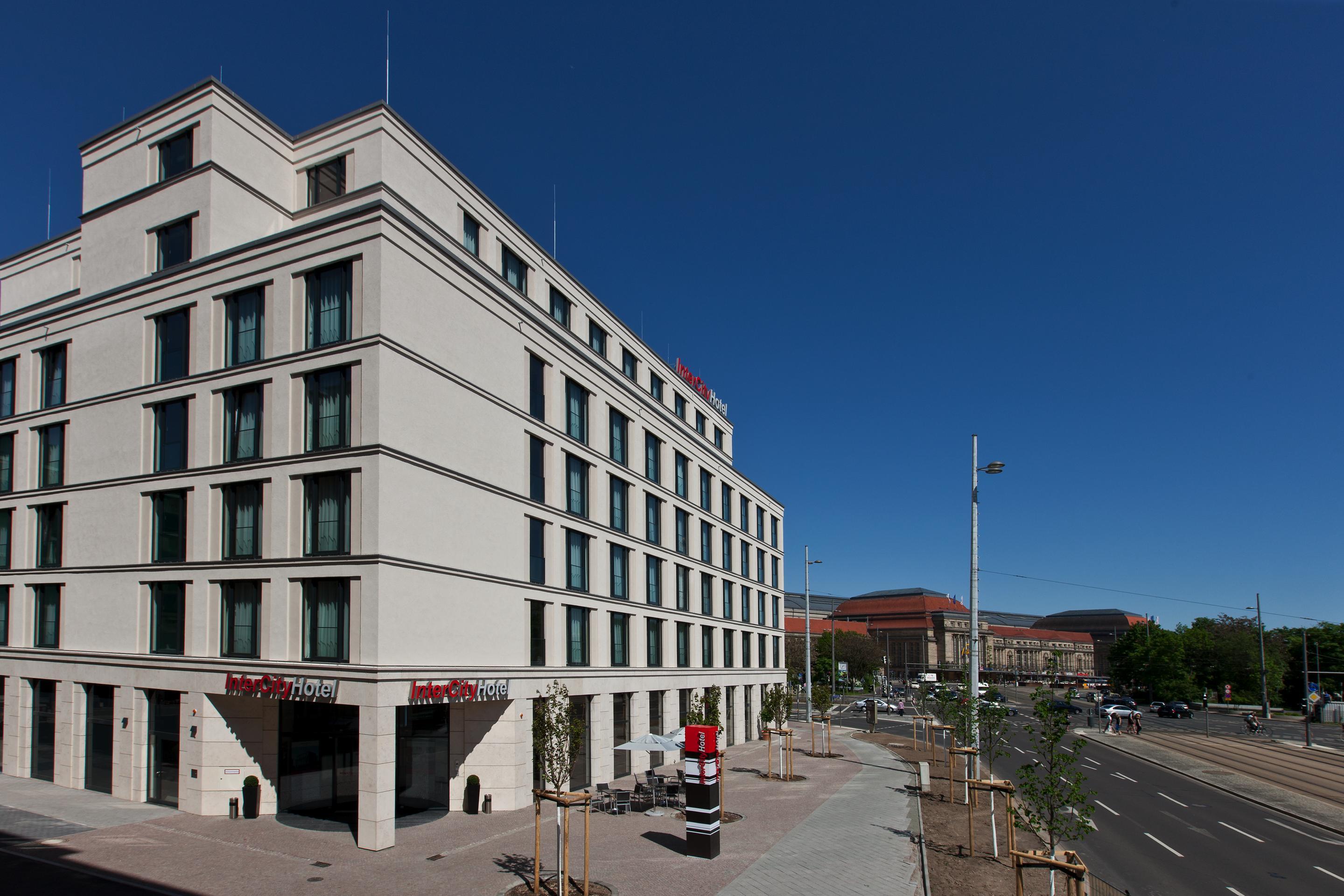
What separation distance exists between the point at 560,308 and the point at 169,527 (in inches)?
721

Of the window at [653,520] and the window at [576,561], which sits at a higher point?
the window at [653,520]

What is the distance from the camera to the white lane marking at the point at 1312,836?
26.8m

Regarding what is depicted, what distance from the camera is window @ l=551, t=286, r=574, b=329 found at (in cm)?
3903

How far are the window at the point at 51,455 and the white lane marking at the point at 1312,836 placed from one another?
45.7 metres

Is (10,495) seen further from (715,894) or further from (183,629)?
(715,894)

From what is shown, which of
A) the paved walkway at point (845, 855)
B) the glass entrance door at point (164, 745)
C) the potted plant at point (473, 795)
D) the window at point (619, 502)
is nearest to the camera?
the paved walkway at point (845, 855)

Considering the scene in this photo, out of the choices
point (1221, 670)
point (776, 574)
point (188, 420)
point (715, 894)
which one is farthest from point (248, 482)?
A: point (1221, 670)

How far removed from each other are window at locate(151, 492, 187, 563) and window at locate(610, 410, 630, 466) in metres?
17.8

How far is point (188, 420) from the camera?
2922 centimetres

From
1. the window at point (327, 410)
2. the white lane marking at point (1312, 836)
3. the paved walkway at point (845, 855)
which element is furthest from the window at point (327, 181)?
the white lane marking at point (1312, 836)

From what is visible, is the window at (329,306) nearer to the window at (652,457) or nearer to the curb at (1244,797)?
the window at (652,457)

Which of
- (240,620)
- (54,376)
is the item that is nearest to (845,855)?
(240,620)

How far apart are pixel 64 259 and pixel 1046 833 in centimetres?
4398

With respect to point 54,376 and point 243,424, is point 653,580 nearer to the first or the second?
point 243,424
